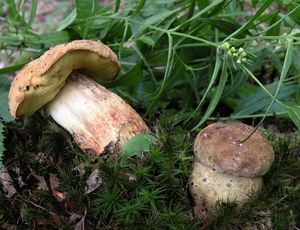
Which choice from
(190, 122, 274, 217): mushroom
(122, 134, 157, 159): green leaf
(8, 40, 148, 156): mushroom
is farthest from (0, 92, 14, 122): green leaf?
(190, 122, 274, 217): mushroom

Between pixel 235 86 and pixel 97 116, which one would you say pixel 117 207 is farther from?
pixel 235 86

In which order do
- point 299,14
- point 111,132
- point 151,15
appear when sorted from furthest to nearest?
point 151,15 < point 299,14 < point 111,132

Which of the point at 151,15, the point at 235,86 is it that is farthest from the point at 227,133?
the point at 151,15

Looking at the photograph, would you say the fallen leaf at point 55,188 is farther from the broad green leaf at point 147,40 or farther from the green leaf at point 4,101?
the broad green leaf at point 147,40

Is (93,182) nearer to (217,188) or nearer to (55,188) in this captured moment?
(55,188)

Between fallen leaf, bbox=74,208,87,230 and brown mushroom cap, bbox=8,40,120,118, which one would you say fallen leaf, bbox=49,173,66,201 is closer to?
fallen leaf, bbox=74,208,87,230

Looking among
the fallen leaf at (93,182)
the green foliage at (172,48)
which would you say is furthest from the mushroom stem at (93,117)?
the green foliage at (172,48)
